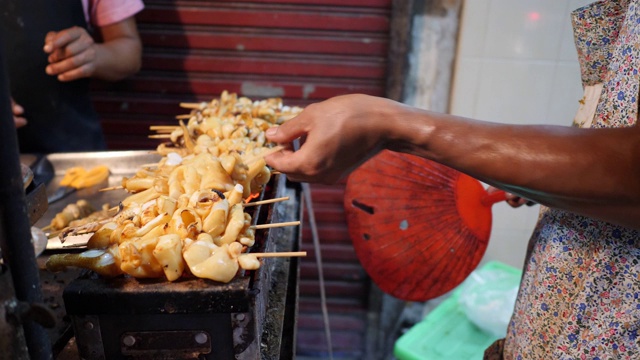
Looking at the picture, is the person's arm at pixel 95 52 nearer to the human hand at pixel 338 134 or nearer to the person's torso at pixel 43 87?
the person's torso at pixel 43 87

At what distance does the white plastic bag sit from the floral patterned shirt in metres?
1.30

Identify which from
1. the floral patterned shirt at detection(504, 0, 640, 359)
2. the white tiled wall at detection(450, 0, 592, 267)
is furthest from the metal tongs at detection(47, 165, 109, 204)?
the white tiled wall at detection(450, 0, 592, 267)

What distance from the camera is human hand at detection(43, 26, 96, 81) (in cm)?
326

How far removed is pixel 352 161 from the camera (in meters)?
1.57

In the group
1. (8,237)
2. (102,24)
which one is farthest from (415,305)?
(8,237)

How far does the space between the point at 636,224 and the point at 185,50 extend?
12.7 feet

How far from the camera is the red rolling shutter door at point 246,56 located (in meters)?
4.15

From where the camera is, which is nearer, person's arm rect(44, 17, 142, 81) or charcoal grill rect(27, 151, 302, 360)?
charcoal grill rect(27, 151, 302, 360)

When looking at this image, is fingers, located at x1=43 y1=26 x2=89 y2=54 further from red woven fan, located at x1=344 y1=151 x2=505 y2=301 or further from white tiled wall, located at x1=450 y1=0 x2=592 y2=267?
white tiled wall, located at x1=450 y1=0 x2=592 y2=267

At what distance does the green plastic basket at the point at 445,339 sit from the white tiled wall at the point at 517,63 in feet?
5.49

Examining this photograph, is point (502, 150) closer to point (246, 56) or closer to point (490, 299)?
point (490, 299)

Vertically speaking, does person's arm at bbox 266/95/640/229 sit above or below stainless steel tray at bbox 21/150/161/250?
above

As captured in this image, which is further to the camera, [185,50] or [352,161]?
[185,50]

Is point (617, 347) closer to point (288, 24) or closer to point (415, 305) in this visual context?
point (415, 305)
